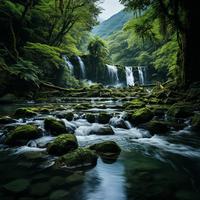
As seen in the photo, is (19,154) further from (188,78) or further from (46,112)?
(188,78)

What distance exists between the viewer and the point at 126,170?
13.4 feet

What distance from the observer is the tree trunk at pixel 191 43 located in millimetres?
10992

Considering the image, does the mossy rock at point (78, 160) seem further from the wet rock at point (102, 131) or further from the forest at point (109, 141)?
the wet rock at point (102, 131)

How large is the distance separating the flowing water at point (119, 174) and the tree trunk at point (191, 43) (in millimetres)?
6186

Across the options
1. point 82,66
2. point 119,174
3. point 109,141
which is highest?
point 82,66

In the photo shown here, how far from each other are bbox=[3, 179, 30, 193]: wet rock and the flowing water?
14mm

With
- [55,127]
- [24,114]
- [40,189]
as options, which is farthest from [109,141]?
[24,114]

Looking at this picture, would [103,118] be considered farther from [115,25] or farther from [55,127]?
[115,25]

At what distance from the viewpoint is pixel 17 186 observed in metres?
3.42

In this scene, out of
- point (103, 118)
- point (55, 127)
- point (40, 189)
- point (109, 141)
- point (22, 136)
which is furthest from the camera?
point (103, 118)

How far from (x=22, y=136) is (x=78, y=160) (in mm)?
2039

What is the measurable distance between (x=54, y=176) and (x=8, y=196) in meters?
0.76

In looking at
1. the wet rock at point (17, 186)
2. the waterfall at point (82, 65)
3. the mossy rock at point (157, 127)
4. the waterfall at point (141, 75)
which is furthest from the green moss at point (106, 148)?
the waterfall at point (141, 75)

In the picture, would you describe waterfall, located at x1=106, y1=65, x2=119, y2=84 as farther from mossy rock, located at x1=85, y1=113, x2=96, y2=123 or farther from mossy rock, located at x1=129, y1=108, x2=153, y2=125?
mossy rock, located at x1=129, y1=108, x2=153, y2=125
